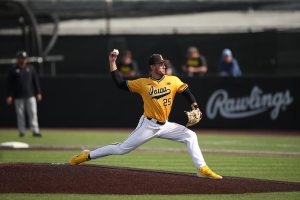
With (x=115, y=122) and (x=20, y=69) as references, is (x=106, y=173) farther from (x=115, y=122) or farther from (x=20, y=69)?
(x=115, y=122)

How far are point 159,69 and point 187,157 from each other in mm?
4840

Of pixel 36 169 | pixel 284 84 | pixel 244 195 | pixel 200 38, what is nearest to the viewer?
pixel 244 195

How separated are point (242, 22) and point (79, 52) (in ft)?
18.8

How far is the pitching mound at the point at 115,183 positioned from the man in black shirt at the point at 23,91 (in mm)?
8839

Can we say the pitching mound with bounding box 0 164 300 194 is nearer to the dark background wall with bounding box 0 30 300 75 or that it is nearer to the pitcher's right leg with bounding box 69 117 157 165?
the pitcher's right leg with bounding box 69 117 157 165

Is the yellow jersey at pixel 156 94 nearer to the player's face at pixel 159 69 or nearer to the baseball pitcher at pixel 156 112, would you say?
the baseball pitcher at pixel 156 112

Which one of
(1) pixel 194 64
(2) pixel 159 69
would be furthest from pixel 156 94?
(1) pixel 194 64

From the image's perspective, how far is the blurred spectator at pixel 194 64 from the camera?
24500mm

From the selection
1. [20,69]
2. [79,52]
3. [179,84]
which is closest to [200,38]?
[79,52]

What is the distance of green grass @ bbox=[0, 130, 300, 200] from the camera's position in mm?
11031

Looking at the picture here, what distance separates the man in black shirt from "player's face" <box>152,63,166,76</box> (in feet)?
28.7

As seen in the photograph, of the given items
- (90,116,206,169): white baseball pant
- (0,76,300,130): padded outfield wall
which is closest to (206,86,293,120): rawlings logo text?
(0,76,300,130): padded outfield wall

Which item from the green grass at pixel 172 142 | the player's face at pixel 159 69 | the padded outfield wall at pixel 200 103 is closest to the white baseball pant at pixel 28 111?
the green grass at pixel 172 142

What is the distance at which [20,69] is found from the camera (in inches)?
824
